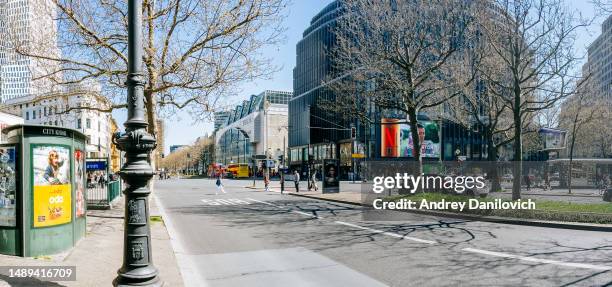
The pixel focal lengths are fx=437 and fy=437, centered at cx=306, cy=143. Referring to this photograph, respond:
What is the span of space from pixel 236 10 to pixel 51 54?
6.38 metres

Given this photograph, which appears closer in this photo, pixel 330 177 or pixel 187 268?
pixel 187 268

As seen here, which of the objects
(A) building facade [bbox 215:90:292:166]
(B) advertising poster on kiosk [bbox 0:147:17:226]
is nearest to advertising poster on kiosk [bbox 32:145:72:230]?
(B) advertising poster on kiosk [bbox 0:147:17:226]

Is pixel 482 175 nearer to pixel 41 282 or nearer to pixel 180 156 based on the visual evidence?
pixel 41 282

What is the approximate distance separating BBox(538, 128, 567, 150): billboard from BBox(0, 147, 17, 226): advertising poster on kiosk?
21520 mm

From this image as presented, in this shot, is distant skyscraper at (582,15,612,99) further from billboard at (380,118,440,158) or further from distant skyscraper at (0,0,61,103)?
billboard at (380,118,440,158)

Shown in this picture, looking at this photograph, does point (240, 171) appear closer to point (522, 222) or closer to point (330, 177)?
point (330, 177)

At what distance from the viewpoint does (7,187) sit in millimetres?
8391

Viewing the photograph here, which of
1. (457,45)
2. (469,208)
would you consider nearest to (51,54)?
(469,208)

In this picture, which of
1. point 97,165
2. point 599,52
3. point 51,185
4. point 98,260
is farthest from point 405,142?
point 98,260

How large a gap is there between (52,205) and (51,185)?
1.31 feet

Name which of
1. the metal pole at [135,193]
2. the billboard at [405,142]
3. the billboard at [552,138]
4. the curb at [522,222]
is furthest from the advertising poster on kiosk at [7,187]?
the billboard at [405,142]

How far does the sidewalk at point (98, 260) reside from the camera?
638cm

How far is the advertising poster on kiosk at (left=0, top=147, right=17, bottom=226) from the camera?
27.2 feet

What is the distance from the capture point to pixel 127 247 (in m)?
5.18
